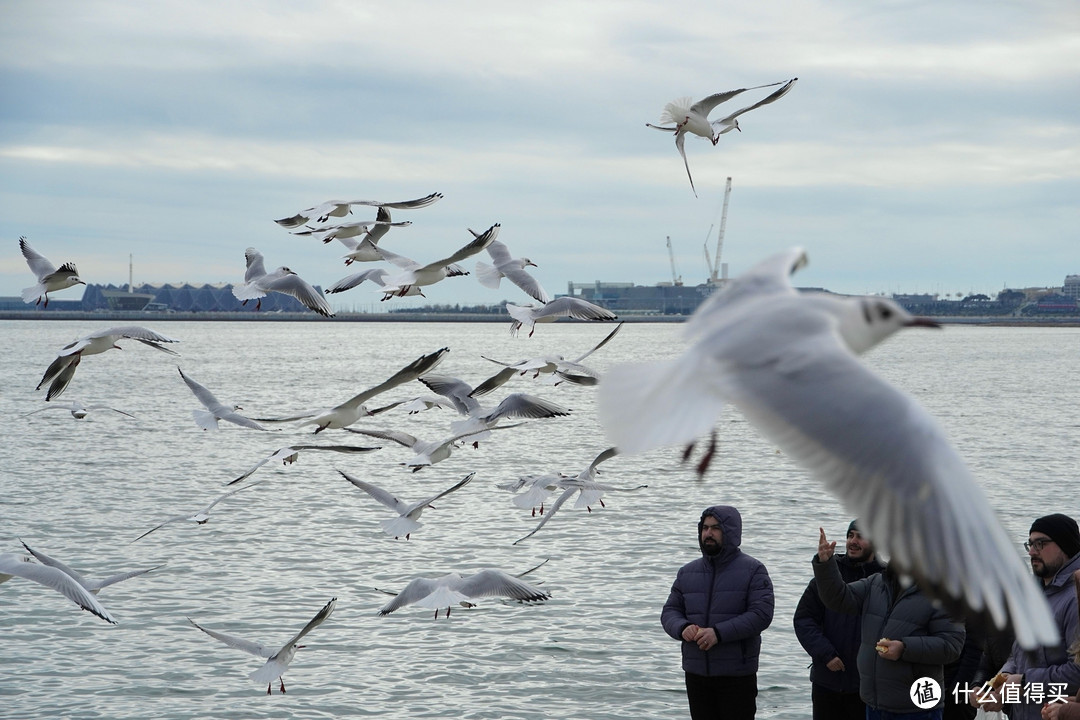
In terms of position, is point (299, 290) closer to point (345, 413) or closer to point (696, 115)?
point (345, 413)

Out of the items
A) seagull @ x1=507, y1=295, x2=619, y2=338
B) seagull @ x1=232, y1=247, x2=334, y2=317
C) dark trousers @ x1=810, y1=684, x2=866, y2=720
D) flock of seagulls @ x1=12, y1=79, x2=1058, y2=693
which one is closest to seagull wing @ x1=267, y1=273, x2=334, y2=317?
seagull @ x1=232, y1=247, x2=334, y2=317

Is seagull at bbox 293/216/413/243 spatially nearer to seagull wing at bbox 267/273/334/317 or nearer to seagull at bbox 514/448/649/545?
seagull wing at bbox 267/273/334/317

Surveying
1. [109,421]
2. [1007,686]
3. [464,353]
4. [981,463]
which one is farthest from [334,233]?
[464,353]

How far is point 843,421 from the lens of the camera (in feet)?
12.2

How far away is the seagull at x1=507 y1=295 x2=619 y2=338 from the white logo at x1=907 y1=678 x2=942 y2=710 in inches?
174

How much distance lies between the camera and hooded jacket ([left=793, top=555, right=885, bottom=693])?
277 inches

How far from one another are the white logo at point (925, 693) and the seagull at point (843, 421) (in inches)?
122

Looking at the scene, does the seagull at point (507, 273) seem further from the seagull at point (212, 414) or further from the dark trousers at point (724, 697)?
the dark trousers at point (724, 697)

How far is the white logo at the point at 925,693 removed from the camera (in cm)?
637

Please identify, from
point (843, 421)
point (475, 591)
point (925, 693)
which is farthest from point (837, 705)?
point (843, 421)

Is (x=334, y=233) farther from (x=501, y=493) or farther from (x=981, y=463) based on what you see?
(x=981, y=463)

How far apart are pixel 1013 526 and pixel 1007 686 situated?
48.4ft

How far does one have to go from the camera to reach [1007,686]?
554 cm

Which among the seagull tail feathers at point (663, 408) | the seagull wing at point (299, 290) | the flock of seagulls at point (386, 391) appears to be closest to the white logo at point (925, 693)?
the seagull tail feathers at point (663, 408)
